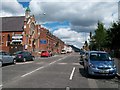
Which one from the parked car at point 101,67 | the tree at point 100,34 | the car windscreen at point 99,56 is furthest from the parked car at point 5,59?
the tree at point 100,34

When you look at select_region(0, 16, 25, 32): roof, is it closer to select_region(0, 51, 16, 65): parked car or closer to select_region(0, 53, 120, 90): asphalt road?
select_region(0, 51, 16, 65): parked car

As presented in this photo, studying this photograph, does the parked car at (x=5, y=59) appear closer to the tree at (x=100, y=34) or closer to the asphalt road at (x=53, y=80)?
the asphalt road at (x=53, y=80)

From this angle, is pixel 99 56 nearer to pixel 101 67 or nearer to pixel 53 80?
pixel 101 67

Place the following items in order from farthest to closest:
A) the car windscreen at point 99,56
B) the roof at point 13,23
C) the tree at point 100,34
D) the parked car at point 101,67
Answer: the roof at point 13,23 < the tree at point 100,34 < the car windscreen at point 99,56 < the parked car at point 101,67

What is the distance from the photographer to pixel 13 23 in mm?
69812

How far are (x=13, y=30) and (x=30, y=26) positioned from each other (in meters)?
9.26

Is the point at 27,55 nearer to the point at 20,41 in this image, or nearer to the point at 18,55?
the point at 18,55

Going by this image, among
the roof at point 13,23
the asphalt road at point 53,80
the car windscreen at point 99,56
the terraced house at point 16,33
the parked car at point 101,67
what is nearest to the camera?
the asphalt road at point 53,80

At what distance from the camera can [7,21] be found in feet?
236

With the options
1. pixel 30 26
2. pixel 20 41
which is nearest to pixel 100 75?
pixel 20 41

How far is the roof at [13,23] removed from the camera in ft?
222

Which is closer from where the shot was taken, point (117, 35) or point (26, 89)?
point (26, 89)

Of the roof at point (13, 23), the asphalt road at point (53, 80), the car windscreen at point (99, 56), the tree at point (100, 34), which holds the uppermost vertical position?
the roof at point (13, 23)

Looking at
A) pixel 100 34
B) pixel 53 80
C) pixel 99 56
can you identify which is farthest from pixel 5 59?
pixel 100 34
